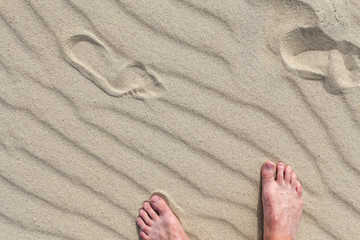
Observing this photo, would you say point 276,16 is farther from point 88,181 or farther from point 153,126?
point 88,181

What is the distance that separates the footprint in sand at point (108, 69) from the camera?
1.53m

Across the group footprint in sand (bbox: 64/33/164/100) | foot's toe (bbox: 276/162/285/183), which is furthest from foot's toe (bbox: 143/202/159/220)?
foot's toe (bbox: 276/162/285/183)

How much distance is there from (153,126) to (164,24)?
1.54ft

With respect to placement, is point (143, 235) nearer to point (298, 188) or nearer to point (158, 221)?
point (158, 221)

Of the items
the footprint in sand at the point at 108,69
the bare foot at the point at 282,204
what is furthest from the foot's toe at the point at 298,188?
the footprint in sand at the point at 108,69

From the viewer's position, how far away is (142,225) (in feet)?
5.38

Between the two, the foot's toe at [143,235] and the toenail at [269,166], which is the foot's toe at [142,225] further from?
the toenail at [269,166]

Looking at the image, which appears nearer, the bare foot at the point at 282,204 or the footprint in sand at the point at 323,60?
the footprint in sand at the point at 323,60

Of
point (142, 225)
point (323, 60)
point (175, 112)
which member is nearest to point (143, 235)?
point (142, 225)

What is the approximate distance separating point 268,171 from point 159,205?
1.79ft

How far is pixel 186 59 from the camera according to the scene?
60.3 inches

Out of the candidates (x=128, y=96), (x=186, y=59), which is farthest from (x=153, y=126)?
(x=186, y=59)

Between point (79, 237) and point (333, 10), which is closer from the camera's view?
point (333, 10)

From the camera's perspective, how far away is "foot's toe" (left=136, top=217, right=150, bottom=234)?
1.63 metres
